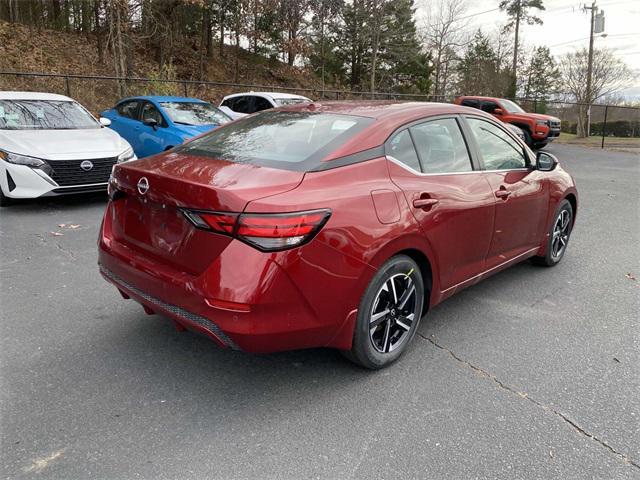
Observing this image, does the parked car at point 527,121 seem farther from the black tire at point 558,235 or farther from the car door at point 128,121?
the black tire at point 558,235

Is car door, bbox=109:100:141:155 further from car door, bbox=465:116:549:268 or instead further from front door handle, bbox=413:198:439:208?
front door handle, bbox=413:198:439:208

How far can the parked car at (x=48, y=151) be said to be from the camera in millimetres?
6578

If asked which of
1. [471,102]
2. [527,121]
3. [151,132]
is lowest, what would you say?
[151,132]

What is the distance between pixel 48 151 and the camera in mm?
6719

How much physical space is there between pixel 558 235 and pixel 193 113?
7.33 m

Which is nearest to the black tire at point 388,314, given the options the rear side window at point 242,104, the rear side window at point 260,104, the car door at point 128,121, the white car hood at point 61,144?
the white car hood at point 61,144

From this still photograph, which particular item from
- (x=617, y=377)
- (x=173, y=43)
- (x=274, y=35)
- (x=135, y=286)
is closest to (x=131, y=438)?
(x=135, y=286)

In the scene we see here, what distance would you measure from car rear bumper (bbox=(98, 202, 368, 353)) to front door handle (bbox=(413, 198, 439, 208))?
68 centimetres

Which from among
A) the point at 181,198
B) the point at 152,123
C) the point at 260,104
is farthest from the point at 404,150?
the point at 260,104

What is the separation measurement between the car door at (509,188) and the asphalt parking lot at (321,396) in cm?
51

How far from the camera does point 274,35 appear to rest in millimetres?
28062

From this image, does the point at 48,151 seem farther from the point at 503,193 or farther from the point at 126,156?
the point at 503,193

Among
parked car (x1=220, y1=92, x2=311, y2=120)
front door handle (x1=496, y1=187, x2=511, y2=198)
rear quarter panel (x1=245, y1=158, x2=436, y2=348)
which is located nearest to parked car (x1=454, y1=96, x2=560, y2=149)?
parked car (x1=220, y1=92, x2=311, y2=120)

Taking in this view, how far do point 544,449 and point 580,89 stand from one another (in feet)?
128
